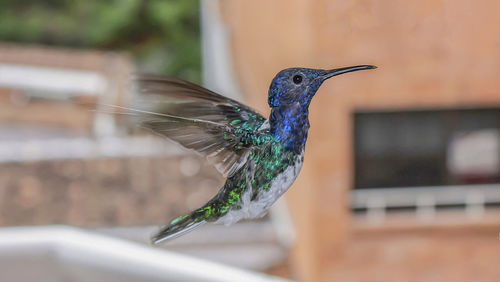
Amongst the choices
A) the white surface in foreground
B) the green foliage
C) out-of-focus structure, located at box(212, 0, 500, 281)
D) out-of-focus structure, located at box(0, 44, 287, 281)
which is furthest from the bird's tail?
the green foliage

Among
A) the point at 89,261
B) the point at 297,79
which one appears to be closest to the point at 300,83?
the point at 297,79

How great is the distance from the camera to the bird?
11.5 inches

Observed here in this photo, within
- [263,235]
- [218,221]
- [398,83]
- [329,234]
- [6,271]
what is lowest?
[263,235]

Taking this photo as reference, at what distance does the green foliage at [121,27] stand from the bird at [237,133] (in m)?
6.87

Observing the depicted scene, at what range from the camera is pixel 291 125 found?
0.30 m

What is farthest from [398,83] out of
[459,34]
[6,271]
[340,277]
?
[340,277]

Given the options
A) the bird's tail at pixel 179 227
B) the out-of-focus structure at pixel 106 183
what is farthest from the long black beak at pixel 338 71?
the out-of-focus structure at pixel 106 183

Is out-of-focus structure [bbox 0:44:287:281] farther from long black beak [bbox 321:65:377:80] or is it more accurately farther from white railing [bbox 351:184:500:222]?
long black beak [bbox 321:65:377:80]

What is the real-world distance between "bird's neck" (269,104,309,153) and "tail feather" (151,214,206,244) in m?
0.09

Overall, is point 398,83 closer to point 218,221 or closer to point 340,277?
point 218,221

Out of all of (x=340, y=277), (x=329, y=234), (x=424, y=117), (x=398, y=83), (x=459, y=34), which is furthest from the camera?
(x=340, y=277)

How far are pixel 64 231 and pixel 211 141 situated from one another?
1.06m

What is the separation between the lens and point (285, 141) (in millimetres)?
301

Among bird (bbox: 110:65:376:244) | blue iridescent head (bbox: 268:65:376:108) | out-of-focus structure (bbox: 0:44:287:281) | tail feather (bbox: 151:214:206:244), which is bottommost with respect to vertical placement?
out-of-focus structure (bbox: 0:44:287:281)
